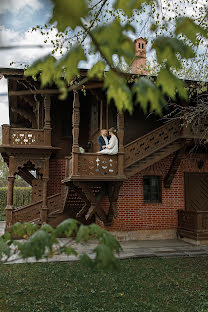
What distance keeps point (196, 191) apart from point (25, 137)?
7.58 metres

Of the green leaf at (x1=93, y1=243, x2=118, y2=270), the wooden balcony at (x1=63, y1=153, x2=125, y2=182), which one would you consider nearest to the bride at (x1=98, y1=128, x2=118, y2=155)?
the wooden balcony at (x1=63, y1=153, x2=125, y2=182)

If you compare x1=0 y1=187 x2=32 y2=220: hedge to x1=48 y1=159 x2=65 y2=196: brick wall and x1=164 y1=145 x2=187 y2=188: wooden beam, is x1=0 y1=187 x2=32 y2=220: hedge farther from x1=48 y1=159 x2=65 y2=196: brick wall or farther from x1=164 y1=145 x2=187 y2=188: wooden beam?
x1=164 y1=145 x2=187 y2=188: wooden beam

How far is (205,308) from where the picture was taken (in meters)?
5.77

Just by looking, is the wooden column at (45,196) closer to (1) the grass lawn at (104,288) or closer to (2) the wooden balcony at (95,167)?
(2) the wooden balcony at (95,167)

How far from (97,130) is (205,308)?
331 inches

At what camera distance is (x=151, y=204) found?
1317cm

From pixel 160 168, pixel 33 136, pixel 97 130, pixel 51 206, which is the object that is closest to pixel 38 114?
pixel 33 136

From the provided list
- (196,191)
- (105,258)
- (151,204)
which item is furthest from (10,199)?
(105,258)

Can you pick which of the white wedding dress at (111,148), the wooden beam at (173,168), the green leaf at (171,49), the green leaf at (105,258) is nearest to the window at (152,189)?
the wooden beam at (173,168)

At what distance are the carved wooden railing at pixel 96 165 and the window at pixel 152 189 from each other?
2.77 meters

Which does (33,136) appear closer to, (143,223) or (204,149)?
(143,223)

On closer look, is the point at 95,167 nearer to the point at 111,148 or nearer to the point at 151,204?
the point at 111,148

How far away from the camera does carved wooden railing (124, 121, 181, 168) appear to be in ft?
37.2

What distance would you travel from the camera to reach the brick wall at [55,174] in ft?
45.9
